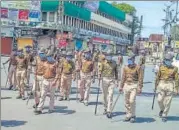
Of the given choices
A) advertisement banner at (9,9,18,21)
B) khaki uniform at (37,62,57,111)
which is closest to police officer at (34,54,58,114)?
khaki uniform at (37,62,57,111)

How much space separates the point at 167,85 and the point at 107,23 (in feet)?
234

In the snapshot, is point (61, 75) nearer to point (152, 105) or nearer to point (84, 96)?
point (84, 96)

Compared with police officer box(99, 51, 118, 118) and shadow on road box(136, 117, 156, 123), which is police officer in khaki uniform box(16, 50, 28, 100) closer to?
police officer box(99, 51, 118, 118)

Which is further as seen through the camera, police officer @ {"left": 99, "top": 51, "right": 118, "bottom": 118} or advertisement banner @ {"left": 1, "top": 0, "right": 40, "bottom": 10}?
advertisement banner @ {"left": 1, "top": 0, "right": 40, "bottom": 10}

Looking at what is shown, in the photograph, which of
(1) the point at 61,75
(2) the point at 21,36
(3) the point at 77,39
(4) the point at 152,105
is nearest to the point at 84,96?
(1) the point at 61,75

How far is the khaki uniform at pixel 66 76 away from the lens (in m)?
16.4

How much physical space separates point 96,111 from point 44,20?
40.8 meters

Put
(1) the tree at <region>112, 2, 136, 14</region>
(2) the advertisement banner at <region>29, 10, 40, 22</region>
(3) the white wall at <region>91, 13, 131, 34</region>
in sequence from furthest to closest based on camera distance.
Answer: (1) the tree at <region>112, 2, 136, 14</region>, (3) the white wall at <region>91, 13, 131, 34</region>, (2) the advertisement banner at <region>29, 10, 40, 22</region>

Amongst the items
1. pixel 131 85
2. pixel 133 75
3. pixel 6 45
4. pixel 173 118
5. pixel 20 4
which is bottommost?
pixel 173 118

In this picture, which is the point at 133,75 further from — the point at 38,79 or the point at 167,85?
the point at 38,79

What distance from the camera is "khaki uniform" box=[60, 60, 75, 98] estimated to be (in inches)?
645

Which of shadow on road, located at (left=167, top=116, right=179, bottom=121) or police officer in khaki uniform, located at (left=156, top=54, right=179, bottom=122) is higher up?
police officer in khaki uniform, located at (left=156, top=54, right=179, bottom=122)

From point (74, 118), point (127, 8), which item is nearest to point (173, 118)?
point (74, 118)

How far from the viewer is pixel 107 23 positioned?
3307 inches
